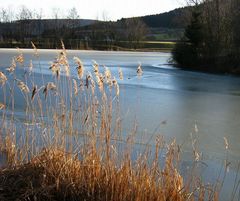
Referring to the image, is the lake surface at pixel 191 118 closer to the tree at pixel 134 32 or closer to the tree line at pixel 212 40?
the tree line at pixel 212 40

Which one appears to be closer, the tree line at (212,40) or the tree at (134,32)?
the tree line at (212,40)

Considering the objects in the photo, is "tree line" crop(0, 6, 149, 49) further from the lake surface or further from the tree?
the lake surface

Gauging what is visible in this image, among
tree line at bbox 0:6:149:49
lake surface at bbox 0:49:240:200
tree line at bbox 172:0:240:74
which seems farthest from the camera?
tree line at bbox 0:6:149:49

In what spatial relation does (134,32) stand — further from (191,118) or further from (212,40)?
(191,118)

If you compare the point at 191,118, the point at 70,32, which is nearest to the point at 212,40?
the point at 191,118

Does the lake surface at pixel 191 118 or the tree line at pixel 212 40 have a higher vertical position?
the tree line at pixel 212 40

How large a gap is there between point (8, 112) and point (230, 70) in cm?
1628

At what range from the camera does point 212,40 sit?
26.2 metres

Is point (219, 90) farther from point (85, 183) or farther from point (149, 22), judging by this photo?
point (149, 22)

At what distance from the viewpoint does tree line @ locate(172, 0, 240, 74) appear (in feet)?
80.4

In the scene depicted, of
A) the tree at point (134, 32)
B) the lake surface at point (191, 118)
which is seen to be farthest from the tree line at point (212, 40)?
the tree at point (134, 32)

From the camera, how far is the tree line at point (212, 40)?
2452cm

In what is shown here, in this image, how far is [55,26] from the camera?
78250mm

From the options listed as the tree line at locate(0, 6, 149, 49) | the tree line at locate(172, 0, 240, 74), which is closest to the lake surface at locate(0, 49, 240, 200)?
the tree line at locate(172, 0, 240, 74)
